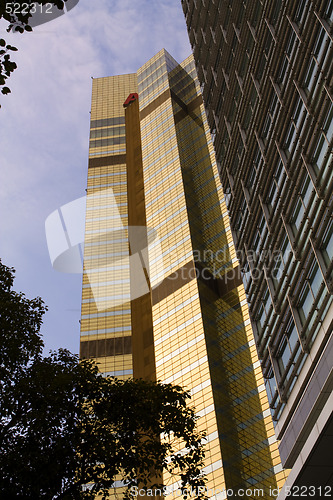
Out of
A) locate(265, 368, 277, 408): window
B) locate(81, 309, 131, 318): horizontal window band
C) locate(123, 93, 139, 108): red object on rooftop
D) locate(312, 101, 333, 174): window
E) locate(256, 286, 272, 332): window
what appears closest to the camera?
locate(312, 101, 333, 174): window

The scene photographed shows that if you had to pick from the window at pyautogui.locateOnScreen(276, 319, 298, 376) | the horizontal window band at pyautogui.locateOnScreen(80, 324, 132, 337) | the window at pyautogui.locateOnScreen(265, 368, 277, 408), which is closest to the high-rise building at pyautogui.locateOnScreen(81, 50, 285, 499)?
the horizontal window band at pyautogui.locateOnScreen(80, 324, 132, 337)

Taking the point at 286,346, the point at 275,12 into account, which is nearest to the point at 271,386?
the point at 286,346

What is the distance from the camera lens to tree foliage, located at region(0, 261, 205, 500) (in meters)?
12.1

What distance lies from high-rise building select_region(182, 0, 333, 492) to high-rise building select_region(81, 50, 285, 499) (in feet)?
85.3

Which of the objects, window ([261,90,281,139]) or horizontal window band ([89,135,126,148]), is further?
horizontal window band ([89,135,126,148])

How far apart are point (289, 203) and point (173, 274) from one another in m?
47.9

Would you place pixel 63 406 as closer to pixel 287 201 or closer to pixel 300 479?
pixel 300 479

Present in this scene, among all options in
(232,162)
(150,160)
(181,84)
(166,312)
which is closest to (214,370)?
(166,312)

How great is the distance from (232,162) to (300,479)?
Answer: 66.3 feet

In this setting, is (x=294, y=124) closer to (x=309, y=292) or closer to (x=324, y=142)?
(x=324, y=142)

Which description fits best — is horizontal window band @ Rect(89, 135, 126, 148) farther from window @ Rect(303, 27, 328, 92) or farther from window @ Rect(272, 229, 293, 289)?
window @ Rect(303, 27, 328, 92)

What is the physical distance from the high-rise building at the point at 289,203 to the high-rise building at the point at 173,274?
1024 inches

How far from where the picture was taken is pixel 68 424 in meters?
13.1

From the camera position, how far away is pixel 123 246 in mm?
93688
